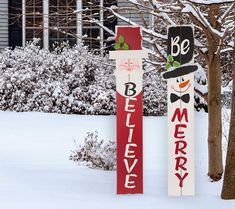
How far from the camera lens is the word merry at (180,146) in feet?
24.2

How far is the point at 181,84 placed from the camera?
738cm

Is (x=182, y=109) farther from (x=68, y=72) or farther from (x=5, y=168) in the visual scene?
(x=68, y=72)

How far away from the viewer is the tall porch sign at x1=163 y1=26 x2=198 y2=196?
24.2 feet

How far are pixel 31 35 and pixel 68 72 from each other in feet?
12.2

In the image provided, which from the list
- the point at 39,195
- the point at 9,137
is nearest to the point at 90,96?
the point at 9,137

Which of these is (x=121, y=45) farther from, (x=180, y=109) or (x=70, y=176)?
(x=70, y=176)

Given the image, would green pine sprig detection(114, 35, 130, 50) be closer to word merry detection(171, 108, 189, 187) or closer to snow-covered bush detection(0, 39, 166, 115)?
word merry detection(171, 108, 189, 187)

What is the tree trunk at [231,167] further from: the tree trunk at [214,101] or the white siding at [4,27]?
the white siding at [4,27]

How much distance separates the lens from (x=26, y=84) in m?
18.0

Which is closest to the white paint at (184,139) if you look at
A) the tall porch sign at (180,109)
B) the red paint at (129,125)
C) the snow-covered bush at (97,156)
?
the tall porch sign at (180,109)

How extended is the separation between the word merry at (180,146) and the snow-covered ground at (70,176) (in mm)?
286

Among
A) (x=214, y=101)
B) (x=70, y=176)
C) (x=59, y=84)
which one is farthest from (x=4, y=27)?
(x=214, y=101)

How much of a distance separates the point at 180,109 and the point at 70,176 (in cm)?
213

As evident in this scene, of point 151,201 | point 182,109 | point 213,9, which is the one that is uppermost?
point 213,9
